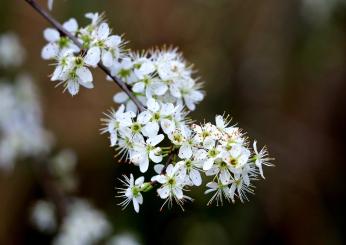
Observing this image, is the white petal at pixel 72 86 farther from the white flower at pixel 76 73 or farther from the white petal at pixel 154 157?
the white petal at pixel 154 157

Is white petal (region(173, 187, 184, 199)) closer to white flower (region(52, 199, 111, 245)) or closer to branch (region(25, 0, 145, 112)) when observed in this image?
branch (region(25, 0, 145, 112))

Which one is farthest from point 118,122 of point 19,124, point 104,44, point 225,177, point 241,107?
point 241,107

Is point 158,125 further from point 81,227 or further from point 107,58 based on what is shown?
point 81,227

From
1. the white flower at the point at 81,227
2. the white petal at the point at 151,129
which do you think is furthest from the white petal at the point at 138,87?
the white flower at the point at 81,227

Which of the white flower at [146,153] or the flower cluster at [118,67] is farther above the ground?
the flower cluster at [118,67]

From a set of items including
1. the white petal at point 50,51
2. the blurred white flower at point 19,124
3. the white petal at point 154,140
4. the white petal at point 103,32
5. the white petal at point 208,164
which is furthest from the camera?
the blurred white flower at point 19,124

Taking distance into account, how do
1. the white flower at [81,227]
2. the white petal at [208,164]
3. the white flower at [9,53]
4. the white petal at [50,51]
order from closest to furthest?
the white petal at [208,164] < the white petal at [50,51] < the white flower at [81,227] < the white flower at [9,53]
